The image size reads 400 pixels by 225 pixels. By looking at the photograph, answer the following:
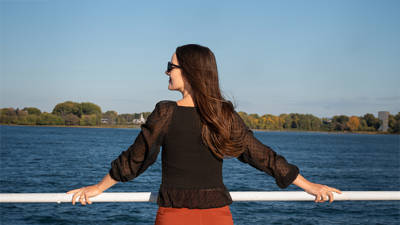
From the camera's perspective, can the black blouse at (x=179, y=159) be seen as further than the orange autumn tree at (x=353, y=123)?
Result: No

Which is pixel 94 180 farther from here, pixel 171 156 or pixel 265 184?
pixel 171 156

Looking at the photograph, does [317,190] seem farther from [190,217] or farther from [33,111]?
[33,111]

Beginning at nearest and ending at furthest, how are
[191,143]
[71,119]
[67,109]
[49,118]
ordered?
[191,143], [67,109], [71,119], [49,118]

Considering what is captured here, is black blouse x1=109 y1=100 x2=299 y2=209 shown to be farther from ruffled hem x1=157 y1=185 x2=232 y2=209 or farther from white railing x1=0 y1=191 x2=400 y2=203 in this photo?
white railing x1=0 y1=191 x2=400 y2=203

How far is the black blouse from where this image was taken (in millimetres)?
1726

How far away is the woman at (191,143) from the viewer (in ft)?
5.66

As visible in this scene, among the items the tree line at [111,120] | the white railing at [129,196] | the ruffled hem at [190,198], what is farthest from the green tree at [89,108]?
the ruffled hem at [190,198]

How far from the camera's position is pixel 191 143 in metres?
1.72

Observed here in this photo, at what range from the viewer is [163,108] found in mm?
1745

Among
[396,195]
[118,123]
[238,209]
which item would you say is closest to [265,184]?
[238,209]

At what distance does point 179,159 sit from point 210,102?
0.30m

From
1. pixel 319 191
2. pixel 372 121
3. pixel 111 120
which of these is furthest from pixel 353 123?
pixel 319 191

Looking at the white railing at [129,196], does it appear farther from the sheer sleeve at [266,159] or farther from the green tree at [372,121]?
the green tree at [372,121]

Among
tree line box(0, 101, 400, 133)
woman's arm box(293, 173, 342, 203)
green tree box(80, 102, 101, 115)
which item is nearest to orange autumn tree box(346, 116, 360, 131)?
tree line box(0, 101, 400, 133)
